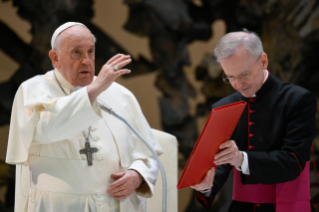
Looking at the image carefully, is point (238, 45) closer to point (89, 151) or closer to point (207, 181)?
point (207, 181)

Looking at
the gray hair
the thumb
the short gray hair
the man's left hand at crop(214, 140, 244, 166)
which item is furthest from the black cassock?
the gray hair

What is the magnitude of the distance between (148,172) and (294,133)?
101 centimetres

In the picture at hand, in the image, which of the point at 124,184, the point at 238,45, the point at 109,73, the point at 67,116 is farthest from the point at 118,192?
the point at 238,45

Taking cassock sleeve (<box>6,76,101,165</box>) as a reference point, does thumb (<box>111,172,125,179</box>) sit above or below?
below

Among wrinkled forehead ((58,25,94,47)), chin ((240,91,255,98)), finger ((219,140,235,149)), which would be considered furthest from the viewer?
wrinkled forehead ((58,25,94,47))

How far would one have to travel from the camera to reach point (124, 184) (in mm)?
2447

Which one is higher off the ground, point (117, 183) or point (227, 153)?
point (227, 153)

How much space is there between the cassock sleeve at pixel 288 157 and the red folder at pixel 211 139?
243mm

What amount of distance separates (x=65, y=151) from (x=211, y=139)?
102cm

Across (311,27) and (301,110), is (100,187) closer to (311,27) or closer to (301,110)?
(301,110)

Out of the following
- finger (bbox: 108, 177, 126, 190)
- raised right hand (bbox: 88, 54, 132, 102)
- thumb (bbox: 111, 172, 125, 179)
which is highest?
raised right hand (bbox: 88, 54, 132, 102)

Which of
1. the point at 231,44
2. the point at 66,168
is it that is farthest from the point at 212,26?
the point at 66,168

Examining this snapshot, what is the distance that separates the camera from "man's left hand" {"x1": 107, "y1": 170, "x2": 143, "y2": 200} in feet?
7.99

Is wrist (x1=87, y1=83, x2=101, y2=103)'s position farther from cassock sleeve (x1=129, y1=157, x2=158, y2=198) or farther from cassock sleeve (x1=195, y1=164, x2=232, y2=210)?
cassock sleeve (x1=195, y1=164, x2=232, y2=210)
